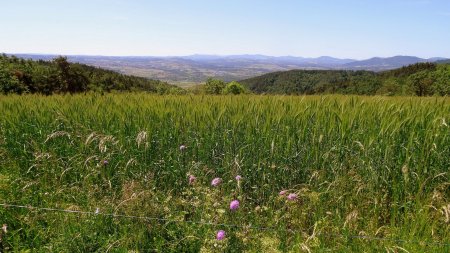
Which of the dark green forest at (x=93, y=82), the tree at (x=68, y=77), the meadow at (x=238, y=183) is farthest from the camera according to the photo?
the tree at (x=68, y=77)

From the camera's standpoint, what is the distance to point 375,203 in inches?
117

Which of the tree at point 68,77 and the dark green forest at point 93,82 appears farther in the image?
the tree at point 68,77

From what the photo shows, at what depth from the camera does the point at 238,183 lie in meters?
2.82

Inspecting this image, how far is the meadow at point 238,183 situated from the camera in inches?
109

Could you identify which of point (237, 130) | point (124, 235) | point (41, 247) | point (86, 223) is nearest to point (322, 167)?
point (237, 130)

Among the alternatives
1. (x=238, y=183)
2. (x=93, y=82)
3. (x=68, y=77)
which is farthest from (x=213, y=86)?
(x=238, y=183)

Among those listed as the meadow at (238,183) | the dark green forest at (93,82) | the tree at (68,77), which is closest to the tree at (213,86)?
the dark green forest at (93,82)

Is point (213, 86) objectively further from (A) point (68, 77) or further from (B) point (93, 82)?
(A) point (68, 77)

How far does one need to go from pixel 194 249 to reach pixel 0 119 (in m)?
3.93

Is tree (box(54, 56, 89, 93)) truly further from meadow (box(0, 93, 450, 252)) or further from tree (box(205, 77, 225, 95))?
meadow (box(0, 93, 450, 252))

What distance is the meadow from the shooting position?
9.05 feet

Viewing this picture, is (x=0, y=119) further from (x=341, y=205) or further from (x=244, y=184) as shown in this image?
(x=341, y=205)

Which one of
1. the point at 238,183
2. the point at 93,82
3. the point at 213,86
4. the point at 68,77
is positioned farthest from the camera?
the point at 93,82

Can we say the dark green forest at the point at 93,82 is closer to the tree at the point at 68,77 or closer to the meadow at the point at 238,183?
the tree at the point at 68,77
